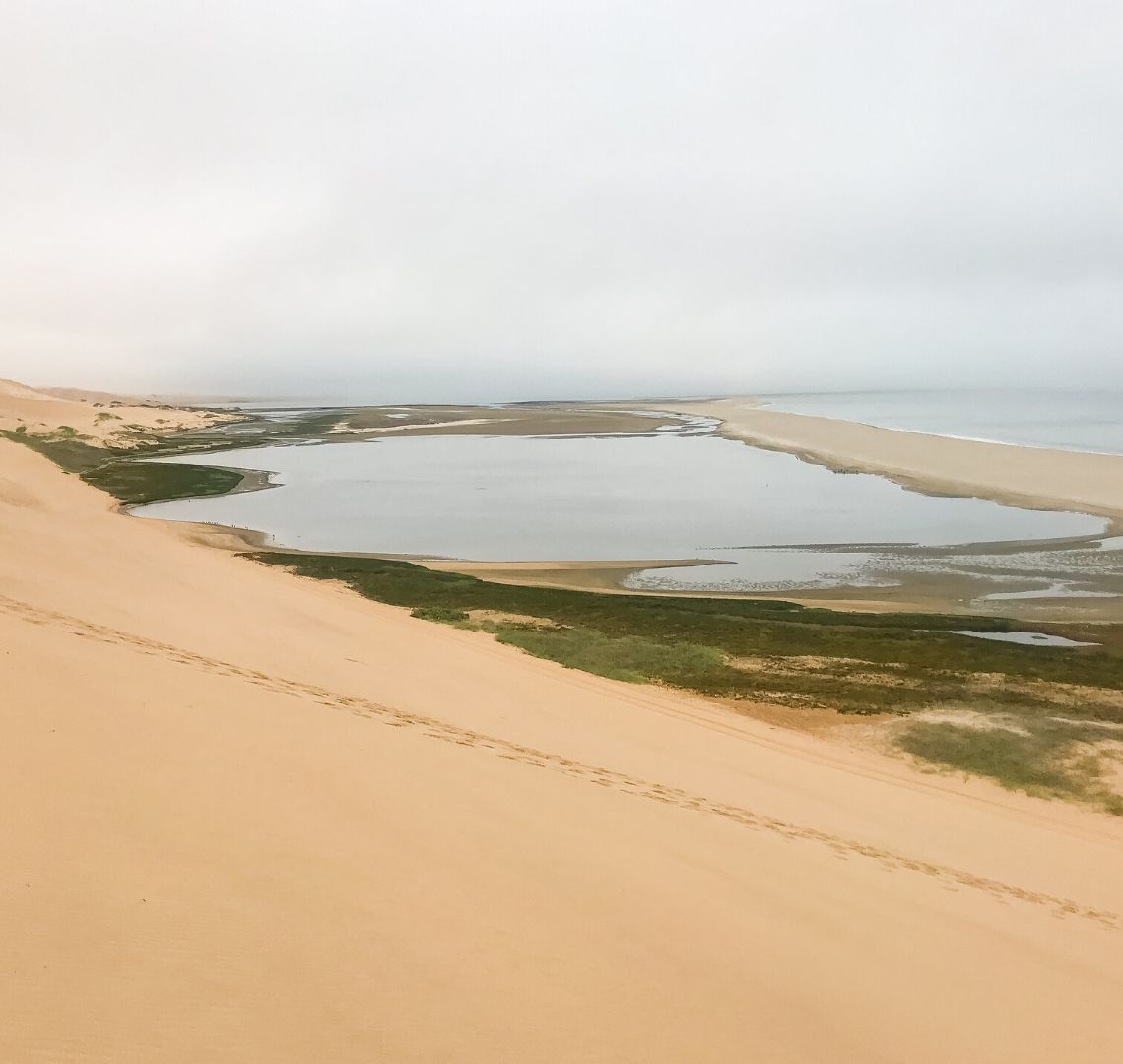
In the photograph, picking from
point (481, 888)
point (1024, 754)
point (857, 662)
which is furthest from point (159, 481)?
point (481, 888)

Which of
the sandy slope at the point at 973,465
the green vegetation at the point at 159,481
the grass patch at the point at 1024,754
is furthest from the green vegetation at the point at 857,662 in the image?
the green vegetation at the point at 159,481

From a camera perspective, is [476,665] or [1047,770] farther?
[476,665]

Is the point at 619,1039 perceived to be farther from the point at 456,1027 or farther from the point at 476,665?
the point at 476,665

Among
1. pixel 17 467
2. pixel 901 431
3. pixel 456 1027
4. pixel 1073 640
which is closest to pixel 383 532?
pixel 17 467

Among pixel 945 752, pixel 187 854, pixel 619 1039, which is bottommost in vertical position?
pixel 945 752

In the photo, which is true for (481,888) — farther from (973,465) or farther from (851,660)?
(973,465)

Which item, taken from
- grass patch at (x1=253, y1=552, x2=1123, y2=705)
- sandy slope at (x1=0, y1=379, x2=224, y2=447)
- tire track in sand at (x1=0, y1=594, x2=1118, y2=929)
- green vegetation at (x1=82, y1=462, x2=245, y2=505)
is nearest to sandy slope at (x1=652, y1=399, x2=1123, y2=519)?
grass patch at (x1=253, y1=552, x2=1123, y2=705)
